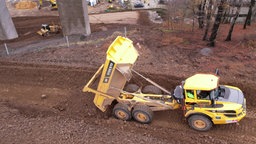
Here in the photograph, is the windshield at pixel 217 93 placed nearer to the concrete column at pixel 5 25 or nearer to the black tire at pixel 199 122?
the black tire at pixel 199 122

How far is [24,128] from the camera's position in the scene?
943 cm

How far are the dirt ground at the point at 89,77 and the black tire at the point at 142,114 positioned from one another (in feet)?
0.83

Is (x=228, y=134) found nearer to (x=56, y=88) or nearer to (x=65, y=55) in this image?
(x=56, y=88)

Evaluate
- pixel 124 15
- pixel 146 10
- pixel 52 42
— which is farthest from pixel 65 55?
pixel 146 10

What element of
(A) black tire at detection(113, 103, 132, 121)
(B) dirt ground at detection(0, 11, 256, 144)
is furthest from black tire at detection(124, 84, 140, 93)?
(B) dirt ground at detection(0, 11, 256, 144)

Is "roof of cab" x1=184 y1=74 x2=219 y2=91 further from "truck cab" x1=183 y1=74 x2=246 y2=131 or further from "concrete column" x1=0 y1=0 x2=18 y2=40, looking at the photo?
"concrete column" x1=0 y1=0 x2=18 y2=40

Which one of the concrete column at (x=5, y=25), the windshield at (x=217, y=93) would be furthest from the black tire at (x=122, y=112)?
the concrete column at (x=5, y=25)

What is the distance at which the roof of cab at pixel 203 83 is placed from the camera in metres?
8.23

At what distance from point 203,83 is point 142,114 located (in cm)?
251

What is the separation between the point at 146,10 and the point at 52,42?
16100 millimetres

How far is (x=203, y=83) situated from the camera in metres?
8.44

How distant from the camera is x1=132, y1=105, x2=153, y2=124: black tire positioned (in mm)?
9048

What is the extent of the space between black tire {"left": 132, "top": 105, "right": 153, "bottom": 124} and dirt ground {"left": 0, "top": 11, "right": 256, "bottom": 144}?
25 cm

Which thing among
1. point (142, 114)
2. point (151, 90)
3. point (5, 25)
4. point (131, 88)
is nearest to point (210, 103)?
point (142, 114)
